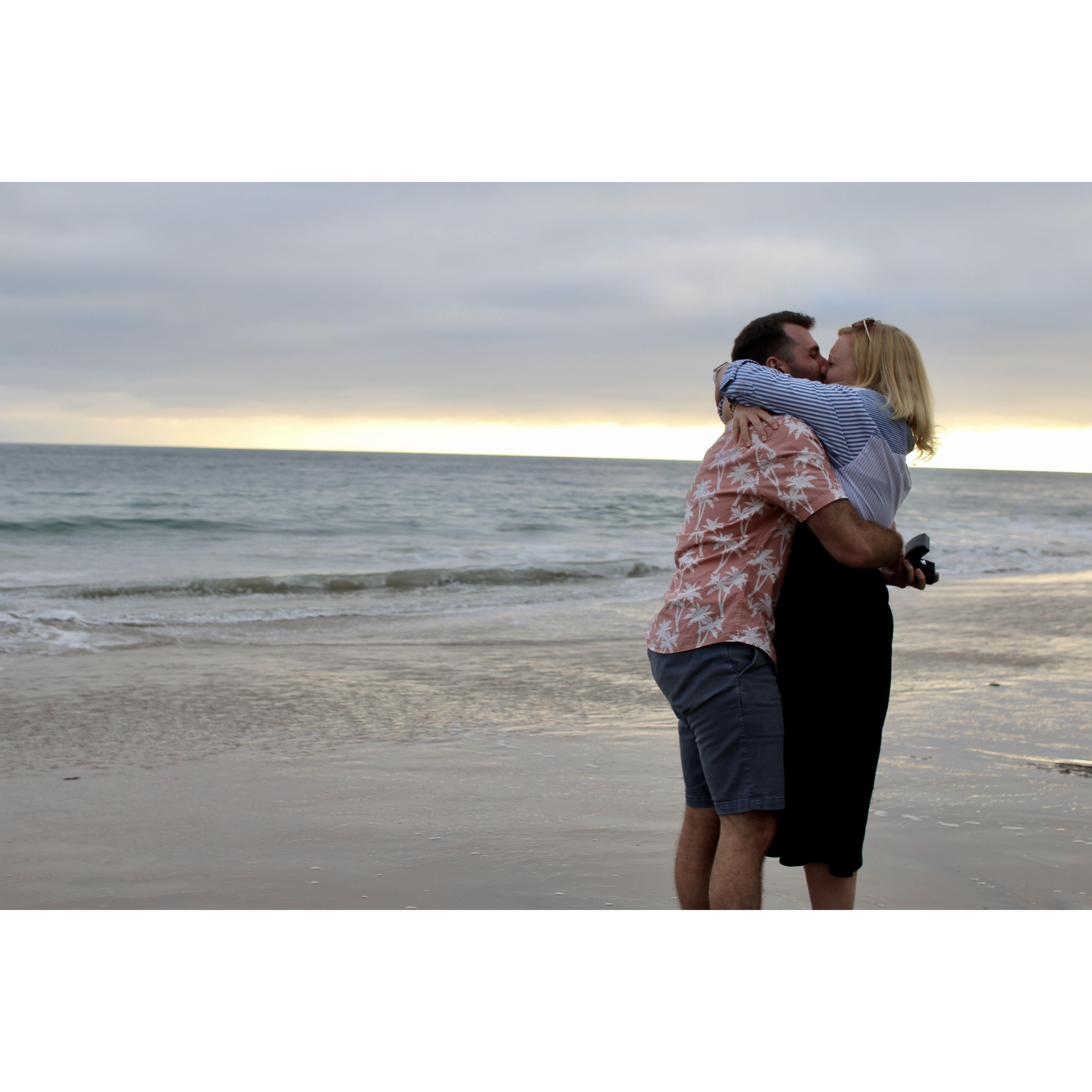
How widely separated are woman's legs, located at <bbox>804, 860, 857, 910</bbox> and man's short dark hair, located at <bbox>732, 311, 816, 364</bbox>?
51.8 inches

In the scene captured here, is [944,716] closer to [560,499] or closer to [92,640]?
[92,640]

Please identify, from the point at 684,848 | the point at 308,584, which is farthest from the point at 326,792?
the point at 308,584

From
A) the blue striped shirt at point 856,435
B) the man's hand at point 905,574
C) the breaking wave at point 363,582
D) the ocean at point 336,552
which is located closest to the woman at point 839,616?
the blue striped shirt at point 856,435

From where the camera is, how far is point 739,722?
223cm

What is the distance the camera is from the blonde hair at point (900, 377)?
230 centimetres

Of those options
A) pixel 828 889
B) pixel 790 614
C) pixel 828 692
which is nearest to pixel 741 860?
pixel 828 889

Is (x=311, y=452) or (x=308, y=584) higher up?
(x=311, y=452)

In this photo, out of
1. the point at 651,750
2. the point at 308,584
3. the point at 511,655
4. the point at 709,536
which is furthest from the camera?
the point at 308,584

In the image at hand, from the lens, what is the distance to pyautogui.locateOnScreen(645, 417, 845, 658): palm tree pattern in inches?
85.9

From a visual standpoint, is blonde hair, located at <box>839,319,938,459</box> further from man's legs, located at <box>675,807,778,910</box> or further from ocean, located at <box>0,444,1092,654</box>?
ocean, located at <box>0,444,1092,654</box>

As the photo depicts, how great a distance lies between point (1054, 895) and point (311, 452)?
420 feet

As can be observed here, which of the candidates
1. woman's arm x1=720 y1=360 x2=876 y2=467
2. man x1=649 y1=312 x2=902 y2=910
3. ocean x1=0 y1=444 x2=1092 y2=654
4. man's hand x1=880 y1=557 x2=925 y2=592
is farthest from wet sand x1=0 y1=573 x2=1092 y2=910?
ocean x1=0 y1=444 x2=1092 y2=654

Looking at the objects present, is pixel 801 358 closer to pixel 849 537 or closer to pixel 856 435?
pixel 856 435

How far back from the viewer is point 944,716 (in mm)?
5496
